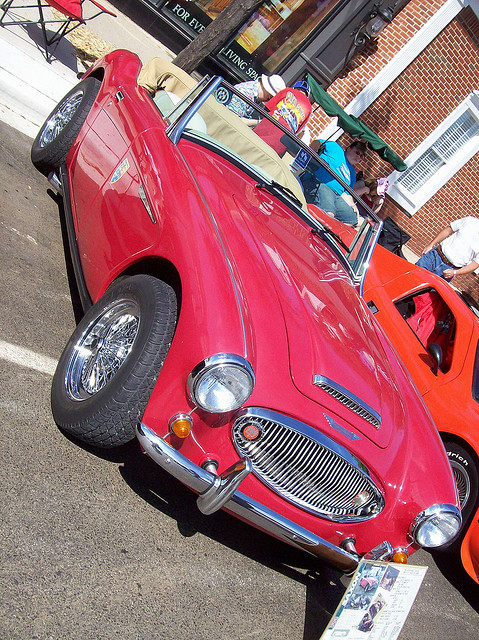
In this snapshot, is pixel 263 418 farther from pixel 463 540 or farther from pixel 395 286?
pixel 395 286

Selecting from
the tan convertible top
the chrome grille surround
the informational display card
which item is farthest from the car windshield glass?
the informational display card

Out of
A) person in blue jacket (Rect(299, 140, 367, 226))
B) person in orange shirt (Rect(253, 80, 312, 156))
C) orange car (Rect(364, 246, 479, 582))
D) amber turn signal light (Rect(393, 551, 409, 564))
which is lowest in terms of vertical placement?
amber turn signal light (Rect(393, 551, 409, 564))

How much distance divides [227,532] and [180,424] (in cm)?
95

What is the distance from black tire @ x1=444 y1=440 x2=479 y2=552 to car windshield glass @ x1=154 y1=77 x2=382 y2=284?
149 cm

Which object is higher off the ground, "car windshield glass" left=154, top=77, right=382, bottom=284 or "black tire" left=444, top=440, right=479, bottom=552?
"car windshield glass" left=154, top=77, right=382, bottom=284

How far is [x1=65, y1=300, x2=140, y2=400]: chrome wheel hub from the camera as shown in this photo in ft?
9.07

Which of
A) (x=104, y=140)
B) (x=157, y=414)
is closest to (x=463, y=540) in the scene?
(x=157, y=414)

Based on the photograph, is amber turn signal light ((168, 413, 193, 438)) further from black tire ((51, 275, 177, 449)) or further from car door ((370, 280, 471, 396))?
car door ((370, 280, 471, 396))

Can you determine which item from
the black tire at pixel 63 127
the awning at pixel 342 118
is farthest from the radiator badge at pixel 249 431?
the awning at pixel 342 118

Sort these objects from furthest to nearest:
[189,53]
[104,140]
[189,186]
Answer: [189,53]
[104,140]
[189,186]

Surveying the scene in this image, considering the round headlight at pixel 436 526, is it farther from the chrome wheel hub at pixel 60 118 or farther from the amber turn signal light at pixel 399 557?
the chrome wheel hub at pixel 60 118

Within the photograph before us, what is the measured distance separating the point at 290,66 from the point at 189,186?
938 centimetres

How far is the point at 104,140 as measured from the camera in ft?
12.3

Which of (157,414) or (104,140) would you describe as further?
(104,140)
